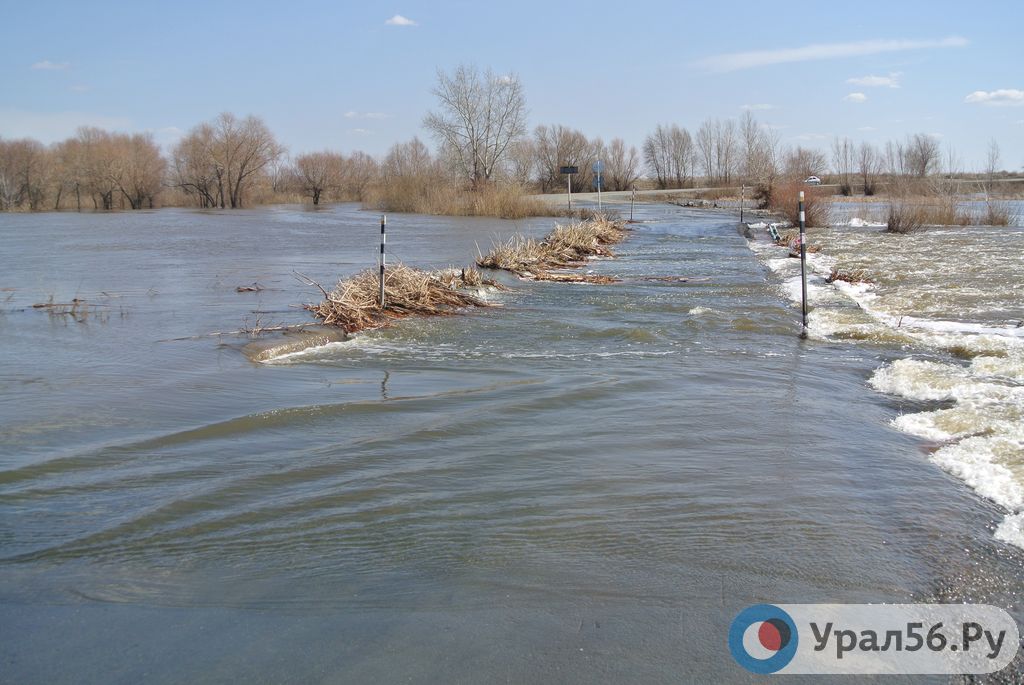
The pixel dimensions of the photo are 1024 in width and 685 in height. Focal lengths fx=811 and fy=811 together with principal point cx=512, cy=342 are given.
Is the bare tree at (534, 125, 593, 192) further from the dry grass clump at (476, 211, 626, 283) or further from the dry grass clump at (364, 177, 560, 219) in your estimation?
the dry grass clump at (476, 211, 626, 283)

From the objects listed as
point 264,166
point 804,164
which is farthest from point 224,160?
point 804,164

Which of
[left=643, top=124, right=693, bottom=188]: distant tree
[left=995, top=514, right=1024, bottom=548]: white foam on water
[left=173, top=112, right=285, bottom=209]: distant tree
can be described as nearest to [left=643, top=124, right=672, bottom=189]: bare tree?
[left=643, top=124, right=693, bottom=188]: distant tree

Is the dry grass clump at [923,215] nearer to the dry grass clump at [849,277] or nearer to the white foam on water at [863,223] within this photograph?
the white foam on water at [863,223]

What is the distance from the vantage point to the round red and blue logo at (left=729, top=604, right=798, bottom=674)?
3025mm

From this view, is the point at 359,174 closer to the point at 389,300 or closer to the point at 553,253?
the point at 553,253

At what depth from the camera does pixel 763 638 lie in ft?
10.5

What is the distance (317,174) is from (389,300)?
245ft

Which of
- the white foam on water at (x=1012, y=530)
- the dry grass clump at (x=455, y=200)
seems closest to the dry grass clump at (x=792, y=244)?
the dry grass clump at (x=455, y=200)

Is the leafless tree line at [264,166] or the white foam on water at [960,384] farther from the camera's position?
the leafless tree line at [264,166]

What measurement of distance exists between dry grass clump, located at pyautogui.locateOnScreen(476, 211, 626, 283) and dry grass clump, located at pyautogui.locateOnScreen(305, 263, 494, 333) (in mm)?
4293

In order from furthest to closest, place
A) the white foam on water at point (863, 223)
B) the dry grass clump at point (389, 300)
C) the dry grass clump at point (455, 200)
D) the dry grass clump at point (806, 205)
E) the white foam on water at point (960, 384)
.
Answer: the dry grass clump at point (455, 200) → the dry grass clump at point (806, 205) → the white foam on water at point (863, 223) → the dry grass clump at point (389, 300) → the white foam on water at point (960, 384)

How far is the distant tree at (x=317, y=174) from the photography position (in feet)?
271

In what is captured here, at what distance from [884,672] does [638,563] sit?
3.87ft

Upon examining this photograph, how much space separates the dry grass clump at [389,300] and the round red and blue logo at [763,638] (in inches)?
315
